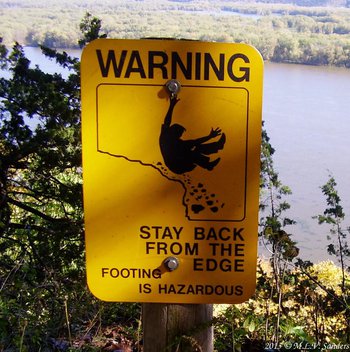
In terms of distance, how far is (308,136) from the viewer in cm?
2167

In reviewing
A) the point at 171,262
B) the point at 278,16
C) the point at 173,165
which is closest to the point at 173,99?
the point at 173,165

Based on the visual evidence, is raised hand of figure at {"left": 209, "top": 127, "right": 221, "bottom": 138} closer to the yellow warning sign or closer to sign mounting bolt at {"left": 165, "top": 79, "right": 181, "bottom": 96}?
the yellow warning sign

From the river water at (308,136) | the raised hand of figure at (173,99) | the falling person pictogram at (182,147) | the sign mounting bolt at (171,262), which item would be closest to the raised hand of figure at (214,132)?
the falling person pictogram at (182,147)

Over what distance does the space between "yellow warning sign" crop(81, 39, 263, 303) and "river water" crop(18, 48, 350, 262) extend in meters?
8.24

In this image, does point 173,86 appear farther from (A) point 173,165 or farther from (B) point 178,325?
(B) point 178,325

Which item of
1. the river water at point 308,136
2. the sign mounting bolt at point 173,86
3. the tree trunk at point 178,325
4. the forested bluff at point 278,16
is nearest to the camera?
the sign mounting bolt at point 173,86

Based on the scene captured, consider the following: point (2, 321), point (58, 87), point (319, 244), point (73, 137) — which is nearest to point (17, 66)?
point (58, 87)

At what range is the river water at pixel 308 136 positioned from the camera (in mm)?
12867

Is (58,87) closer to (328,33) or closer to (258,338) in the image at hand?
(258,338)

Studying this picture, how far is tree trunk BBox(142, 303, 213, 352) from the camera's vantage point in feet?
4.08

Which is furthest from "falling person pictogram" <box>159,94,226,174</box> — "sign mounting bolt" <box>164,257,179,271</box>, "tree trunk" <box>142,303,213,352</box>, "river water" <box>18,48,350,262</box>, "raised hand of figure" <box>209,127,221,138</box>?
"river water" <box>18,48,350,262</box>

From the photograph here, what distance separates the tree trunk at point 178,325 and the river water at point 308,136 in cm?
823

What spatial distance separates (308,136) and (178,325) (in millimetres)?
21518

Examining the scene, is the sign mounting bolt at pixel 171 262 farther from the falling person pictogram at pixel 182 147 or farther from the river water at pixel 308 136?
the river water at pixel 308 136
